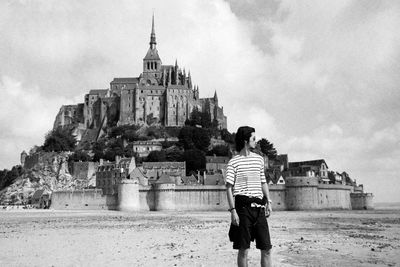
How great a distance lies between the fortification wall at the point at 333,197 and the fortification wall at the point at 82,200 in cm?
2884

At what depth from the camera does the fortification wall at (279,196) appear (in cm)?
5953

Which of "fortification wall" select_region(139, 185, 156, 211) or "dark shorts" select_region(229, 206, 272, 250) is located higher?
"fortification wall" select_region(139, 185, 156, 211)

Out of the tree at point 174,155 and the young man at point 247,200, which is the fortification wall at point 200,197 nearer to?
the tree at point 174,155

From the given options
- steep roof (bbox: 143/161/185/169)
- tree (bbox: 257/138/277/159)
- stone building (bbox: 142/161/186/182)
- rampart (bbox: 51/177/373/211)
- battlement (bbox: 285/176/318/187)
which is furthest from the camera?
tree (bbox: 257/138/277/159)

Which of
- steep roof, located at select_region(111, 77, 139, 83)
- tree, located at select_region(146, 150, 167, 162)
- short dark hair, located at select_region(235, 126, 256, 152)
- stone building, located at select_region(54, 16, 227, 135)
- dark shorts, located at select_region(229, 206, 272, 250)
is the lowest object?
dark shorts, located at select_region(229, 206, 272, 250)

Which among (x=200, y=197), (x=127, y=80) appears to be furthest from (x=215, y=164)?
(x=127, y=80)

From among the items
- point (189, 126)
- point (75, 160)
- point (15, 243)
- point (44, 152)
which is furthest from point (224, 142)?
point (15, 243)

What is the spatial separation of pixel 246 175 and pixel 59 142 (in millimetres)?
95142

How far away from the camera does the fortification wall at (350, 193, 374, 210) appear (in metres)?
68.9

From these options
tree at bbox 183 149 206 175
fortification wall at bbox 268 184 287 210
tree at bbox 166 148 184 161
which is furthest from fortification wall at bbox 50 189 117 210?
tree at bbox 166 148 184 161

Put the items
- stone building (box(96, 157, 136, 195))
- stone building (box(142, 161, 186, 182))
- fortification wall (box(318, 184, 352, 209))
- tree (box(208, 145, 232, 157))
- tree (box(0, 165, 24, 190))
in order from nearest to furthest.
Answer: fortification wall (box(318, 184, 352, 209)), stone building (box(96, 157, 136, 195)), stone building (box(142, 161, 186, 182)), tree (box(208, 145, 232, 157)), tree (box(0, 165, 24, 190))

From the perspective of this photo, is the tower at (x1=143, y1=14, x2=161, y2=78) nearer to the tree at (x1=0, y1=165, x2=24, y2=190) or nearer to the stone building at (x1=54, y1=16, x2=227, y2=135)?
the stone building at (x1=54, y1=16, x2=227, y2=135)

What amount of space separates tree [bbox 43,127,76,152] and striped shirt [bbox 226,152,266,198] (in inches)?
3648

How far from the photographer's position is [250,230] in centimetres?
707
